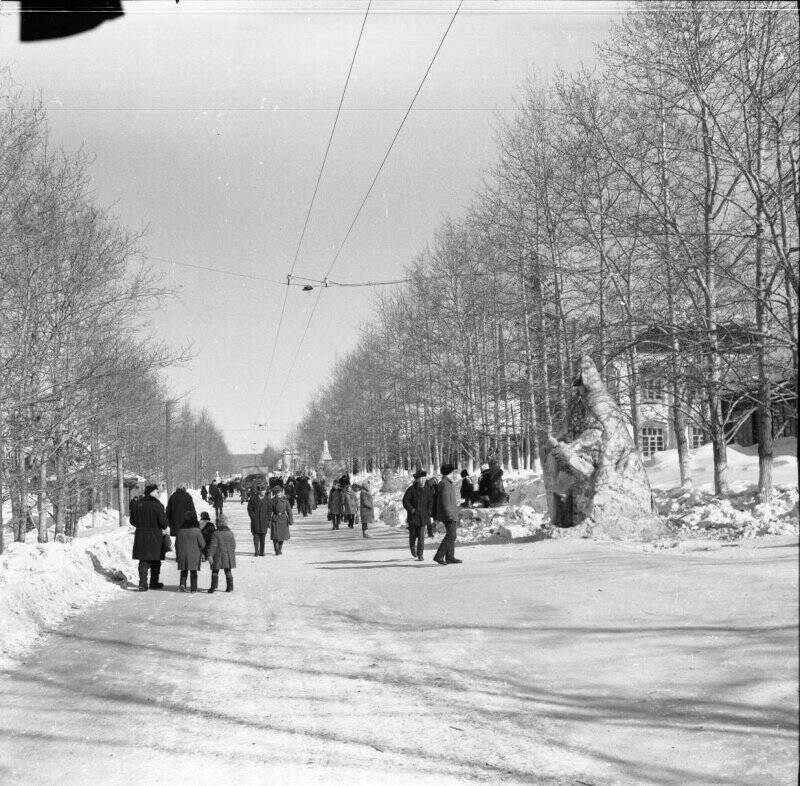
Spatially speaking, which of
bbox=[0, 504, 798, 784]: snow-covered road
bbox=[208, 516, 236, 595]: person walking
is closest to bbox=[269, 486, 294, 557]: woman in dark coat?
bbox=[208, 516, 236, 595]: person walking

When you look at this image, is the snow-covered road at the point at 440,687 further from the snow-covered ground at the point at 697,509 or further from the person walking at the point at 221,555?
the snow-covered ground at the point at 697,509

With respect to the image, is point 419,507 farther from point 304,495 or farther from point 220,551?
point 304,495

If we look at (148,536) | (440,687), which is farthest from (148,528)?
(440,687)

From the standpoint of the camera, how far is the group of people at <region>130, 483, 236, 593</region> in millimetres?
12859

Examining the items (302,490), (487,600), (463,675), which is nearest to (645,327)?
(487,600)

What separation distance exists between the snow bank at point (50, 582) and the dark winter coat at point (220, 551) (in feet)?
5.54

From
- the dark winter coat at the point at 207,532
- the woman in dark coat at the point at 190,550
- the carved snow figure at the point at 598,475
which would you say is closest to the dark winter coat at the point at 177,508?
the dark winter coat at the point at 207,532

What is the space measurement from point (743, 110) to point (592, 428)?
6.06 meters

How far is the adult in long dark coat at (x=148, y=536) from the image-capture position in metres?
13.6

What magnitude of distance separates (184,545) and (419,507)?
4.10m

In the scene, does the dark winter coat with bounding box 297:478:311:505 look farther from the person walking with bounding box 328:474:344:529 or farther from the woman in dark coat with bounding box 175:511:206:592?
the woman in dark coat with bounding box 175:511:206:592

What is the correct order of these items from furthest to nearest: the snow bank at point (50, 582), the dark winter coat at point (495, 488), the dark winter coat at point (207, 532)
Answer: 1. the dark winter coat at point (495, 488)
2. the dark winter coat at point (207, 532)
3. the snow bank at point (50, 582)

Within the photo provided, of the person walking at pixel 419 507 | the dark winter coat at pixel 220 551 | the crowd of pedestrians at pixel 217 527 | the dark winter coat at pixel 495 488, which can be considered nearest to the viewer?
the dark winter coat at pixel 220 551

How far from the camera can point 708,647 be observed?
211 inches
